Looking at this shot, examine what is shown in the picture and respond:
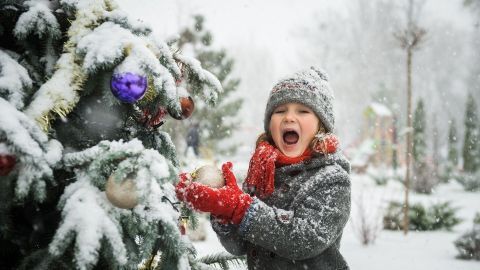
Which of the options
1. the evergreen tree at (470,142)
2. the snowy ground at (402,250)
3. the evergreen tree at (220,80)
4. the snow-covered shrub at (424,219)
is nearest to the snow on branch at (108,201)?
the snowy ground at (402,250)

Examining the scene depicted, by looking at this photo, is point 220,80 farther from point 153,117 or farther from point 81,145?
point 81,145

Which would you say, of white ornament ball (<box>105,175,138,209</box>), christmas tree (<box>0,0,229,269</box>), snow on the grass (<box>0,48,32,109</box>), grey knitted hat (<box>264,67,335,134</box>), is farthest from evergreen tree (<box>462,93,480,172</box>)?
snow on the grass (<box>0,48,32,109</box>)

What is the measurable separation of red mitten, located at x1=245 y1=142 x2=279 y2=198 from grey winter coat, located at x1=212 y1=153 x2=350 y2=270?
0.19ft

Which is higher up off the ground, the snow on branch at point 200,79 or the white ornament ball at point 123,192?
the snow on branch at point 200,79

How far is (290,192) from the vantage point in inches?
68.2

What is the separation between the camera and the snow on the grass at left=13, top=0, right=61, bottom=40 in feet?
3.64

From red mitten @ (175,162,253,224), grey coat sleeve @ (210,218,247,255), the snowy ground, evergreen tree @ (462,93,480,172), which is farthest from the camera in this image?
evergreen tree @ (462,93,480,172)

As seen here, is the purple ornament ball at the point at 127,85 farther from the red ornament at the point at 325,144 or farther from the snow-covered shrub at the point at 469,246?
the snow-covered shrub at the point at 469,246

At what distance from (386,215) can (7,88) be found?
8139mm

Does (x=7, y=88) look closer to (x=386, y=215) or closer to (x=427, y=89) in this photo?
(x=386, y=215)

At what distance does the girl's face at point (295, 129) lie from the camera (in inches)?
73.1

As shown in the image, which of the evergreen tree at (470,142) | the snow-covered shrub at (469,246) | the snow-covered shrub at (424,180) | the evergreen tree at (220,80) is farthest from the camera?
the evergreen tree at (470,142)

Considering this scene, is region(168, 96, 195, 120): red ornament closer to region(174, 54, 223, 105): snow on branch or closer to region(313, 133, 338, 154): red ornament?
region(174, 54, 223, 105): snow on branch

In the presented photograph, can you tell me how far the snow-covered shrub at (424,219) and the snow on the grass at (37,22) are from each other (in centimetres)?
795
